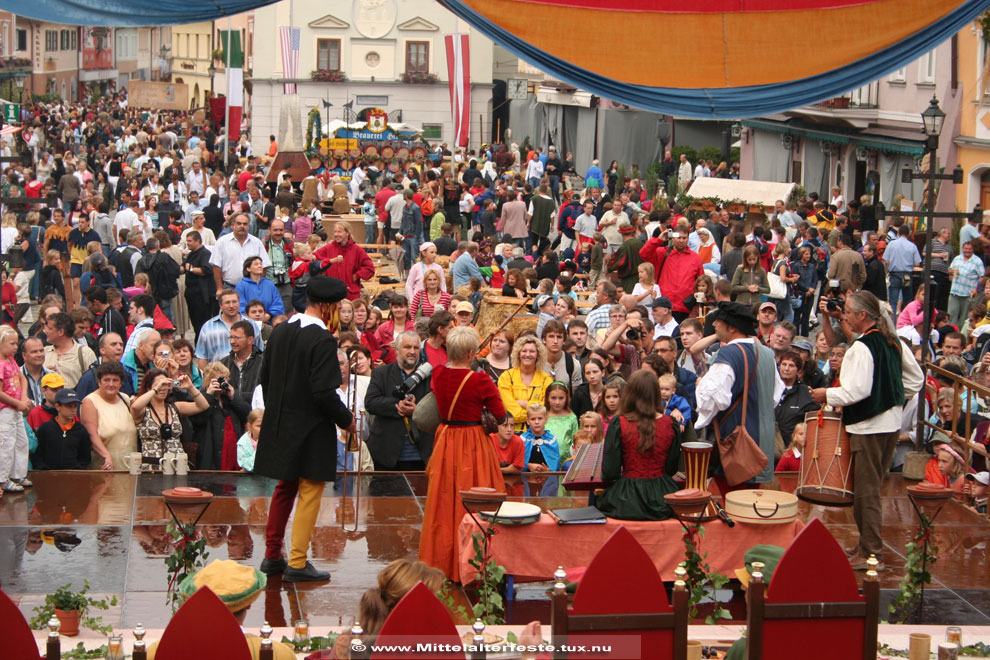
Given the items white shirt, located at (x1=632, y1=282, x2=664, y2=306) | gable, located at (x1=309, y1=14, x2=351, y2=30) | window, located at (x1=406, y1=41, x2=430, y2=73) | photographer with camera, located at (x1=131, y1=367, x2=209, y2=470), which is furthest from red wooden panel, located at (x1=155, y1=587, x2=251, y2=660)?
window, located at (x1=406, y1=41, x2=430, y2=73)

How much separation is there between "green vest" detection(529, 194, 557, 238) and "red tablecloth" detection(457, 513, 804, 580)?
16.2 metres

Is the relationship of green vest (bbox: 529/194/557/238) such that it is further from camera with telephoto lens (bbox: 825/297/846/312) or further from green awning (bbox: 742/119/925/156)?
camera with telephoto lens (bbox: 825/297/846/312)

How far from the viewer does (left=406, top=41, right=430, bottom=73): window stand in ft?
176

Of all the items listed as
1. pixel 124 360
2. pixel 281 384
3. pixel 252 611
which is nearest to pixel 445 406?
pixel 281 384

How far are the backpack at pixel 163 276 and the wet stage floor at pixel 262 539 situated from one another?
6680 millimetres

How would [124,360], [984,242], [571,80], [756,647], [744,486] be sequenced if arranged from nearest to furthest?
[756,647] → [571,80] → [744,486] → [124,360] → [984,242]

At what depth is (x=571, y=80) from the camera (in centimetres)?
629

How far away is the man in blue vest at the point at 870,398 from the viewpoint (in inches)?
305

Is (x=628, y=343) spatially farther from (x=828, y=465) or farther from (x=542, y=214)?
(x=542, y=214)

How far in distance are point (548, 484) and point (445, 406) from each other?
217 cm

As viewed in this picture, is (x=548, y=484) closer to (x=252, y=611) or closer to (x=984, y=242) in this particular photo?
(x=252, y=611)

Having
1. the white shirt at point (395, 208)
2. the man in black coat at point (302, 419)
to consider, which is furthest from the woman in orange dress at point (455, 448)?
the white shirt at point (395, 208)

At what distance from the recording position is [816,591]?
501cm

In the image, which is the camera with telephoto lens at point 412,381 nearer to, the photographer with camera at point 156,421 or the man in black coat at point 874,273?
the photographer with camera at point 156,421
